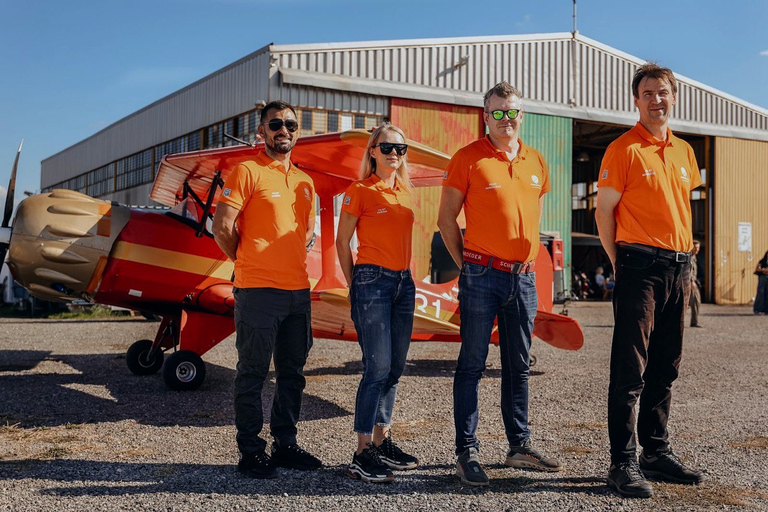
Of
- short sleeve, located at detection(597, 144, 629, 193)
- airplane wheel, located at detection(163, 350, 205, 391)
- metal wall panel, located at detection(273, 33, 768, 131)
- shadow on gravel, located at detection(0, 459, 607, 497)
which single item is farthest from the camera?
metal wall panel, located at detection(273, 33, 768, 131)

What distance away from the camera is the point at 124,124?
89.3ft

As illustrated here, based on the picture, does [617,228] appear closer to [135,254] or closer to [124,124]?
[135,254]

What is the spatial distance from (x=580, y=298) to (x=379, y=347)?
82.4 ft

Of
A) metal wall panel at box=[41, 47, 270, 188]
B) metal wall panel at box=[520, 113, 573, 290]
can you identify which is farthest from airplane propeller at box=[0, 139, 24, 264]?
metal wall panel at box=[520, 113, 573, 290]

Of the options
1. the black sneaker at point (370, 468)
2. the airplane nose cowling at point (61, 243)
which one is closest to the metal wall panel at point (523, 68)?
the airplane nose cowling at point (61, 243)

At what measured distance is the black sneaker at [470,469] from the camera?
3.39m

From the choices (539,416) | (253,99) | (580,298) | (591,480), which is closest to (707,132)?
(580,298)

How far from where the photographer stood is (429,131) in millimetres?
18469

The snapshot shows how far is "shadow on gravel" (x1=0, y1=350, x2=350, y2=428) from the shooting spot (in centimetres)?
512

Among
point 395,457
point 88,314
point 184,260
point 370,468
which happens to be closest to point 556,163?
point 88,314

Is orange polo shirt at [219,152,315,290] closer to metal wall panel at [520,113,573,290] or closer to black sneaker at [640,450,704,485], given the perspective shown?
black sneaker at [640,450,704,485]

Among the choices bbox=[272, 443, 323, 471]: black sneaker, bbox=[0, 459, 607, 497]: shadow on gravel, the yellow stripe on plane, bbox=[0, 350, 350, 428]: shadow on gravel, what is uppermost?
the yellow stripe on plane

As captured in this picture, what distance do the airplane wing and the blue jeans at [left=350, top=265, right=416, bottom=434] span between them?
169cm

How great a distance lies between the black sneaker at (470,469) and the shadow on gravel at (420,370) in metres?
3.92
